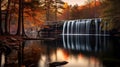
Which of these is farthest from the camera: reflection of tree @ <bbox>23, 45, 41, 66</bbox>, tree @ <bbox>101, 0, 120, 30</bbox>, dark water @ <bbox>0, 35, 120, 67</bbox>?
tree @ <bbox>101, 0, 120, 30</bbox>

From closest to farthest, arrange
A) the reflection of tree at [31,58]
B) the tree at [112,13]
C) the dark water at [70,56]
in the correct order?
the reflection of tree at [31,58], the dark water at [70,56], the tree at [112,13]

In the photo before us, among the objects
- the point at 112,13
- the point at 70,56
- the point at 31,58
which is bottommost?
the point at 70,56

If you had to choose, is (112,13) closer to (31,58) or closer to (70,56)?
(70,56)

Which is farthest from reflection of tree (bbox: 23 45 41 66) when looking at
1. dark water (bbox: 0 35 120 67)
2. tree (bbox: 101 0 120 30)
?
tree (bbox: 101 0 120 30)

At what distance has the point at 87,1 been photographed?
9619cm

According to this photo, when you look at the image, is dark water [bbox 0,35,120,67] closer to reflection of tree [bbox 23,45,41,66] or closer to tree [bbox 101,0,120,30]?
reflection of tree [bbox 23,45,41,66]

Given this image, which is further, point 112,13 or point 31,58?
point 112,13

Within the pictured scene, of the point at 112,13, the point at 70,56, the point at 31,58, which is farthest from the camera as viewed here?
the point at 112,13

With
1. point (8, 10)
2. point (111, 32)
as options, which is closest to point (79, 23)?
point (111, 32)

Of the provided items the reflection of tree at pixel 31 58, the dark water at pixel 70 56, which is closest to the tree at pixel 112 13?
the dark water at pixel 70 56

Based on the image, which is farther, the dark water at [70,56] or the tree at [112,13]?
the tree at [112,13]

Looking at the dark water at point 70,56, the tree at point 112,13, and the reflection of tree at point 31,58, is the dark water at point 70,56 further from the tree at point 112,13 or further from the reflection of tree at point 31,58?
the tree at point 112,13

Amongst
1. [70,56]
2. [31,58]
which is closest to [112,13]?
[70,56]

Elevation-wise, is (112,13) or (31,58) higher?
(112,13)
